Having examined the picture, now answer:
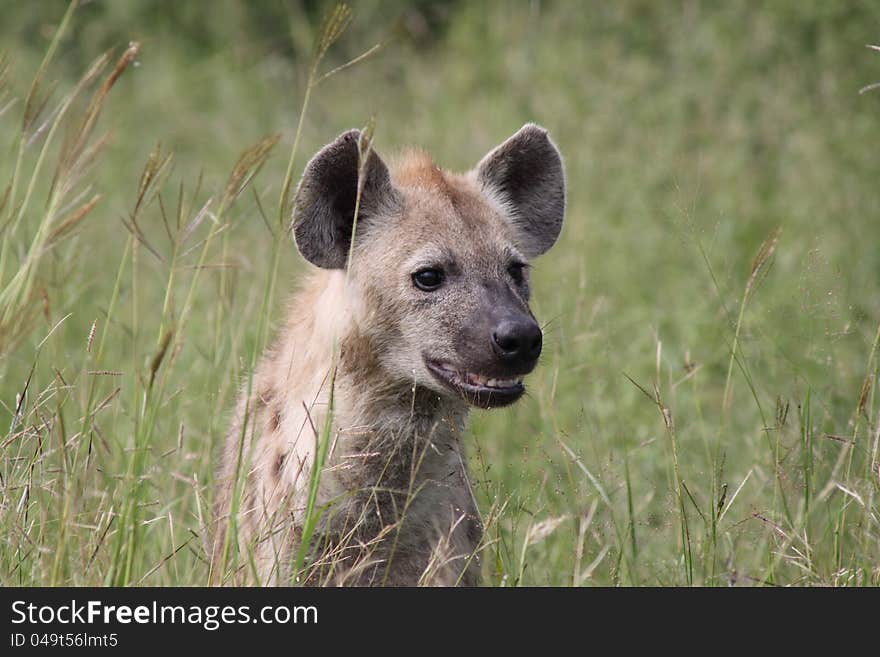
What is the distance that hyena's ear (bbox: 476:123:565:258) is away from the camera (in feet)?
10.6

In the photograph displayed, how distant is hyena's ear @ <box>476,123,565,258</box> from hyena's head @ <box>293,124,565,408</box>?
0.38ft

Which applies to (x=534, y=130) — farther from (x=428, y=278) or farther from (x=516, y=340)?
(x=516, y=340)

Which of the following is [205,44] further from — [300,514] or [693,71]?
[300,514]

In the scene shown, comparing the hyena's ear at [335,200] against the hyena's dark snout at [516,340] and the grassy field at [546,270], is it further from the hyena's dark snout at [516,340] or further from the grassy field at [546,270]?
the hyena's dark snout at [516,340]

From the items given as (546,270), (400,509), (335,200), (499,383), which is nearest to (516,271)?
(499,383)

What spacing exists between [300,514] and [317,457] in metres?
0.43

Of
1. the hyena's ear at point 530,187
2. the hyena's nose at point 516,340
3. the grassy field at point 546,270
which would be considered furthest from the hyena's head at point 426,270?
the grassy field at point 546,270

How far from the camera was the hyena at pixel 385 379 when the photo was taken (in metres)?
2.67

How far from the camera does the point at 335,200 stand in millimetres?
2926

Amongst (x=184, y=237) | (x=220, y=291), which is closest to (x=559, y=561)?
(x=220, y=291)

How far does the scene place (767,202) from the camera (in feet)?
18.4

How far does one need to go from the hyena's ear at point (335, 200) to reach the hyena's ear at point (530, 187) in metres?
0.37

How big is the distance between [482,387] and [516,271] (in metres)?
0.40

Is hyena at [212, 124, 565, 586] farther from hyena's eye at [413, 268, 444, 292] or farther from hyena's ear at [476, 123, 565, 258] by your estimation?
hyena's ear at [476, 123, 565, 258]
